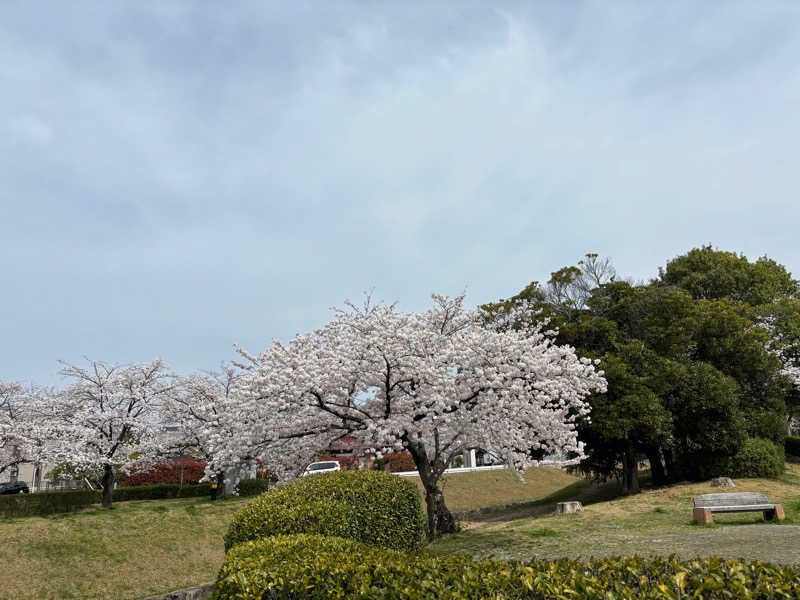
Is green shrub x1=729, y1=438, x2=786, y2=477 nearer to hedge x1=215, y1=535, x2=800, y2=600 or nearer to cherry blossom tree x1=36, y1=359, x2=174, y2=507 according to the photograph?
hedge x1=215, y1=535, x2=800, y2=600

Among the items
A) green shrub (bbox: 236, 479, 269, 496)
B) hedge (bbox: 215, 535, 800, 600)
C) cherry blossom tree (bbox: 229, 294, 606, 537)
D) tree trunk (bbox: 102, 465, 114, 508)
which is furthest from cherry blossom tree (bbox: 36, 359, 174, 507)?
hedge (bbox: 215, 535, 800, 600)

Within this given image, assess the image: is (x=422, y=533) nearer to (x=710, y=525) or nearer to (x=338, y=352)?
(x=338, y=352)

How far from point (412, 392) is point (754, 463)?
15.1 meters

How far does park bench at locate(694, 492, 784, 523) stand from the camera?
12523 millimetres

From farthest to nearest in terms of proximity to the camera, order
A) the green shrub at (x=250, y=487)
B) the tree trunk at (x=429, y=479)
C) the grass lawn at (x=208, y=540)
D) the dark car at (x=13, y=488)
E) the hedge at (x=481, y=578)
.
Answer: the dark car at (x=13, y=488), the green shrub at (x=250, y=487), the tree trunk at (x=429, y=479), the grass lawn at (x=208, y=540), the hedge at (x=481, y=578)

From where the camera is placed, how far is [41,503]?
19172 millimetres

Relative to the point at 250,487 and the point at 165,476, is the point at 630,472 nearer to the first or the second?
the point at 250,487

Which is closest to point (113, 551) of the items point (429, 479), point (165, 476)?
point (429, 479)

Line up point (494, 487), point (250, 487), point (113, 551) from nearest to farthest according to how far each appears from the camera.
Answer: point (113, 551)
point (250, 487)
point (494, 487)

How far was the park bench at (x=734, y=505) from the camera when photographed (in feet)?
→ 41.1

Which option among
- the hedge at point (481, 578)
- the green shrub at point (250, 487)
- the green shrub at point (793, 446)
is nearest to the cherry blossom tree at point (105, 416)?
the green shrub at point (250, 487)

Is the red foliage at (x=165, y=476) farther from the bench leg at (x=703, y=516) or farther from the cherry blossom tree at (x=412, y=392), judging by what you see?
the bench leg at (x=703, y=516)

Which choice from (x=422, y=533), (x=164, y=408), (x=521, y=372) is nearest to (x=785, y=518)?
(x=521, y=372)

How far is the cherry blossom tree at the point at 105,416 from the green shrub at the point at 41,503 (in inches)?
41.6
